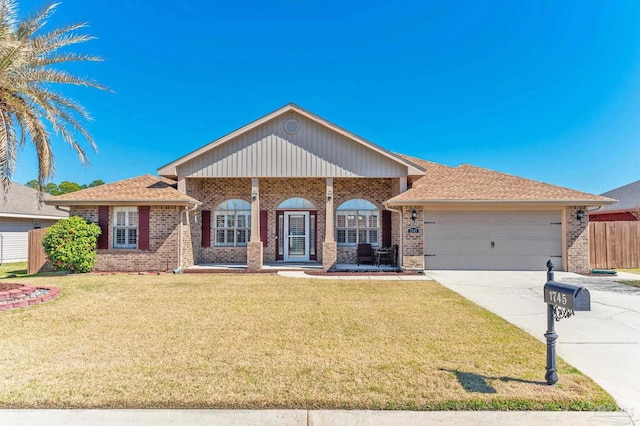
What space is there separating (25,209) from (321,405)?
22838 mm

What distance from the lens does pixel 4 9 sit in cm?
848

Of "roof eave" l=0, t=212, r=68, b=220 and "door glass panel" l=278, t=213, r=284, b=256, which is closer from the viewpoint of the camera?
"door glass panel" l=278, t=213, r=284, b=256

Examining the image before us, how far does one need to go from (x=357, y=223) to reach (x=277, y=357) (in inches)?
444

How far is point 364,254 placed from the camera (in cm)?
1460

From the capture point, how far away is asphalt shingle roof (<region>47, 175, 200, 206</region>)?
12977 millimetres

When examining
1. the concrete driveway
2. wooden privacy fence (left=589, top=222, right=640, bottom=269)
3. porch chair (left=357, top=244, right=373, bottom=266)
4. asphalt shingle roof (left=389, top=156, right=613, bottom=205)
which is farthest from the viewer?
porch chair (left=357, top=244, right=373, bottom=266)

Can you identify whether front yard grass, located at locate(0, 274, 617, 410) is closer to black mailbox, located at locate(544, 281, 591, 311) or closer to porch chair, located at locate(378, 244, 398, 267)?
black mailbox, located at locate(544, 281, 591, 311)

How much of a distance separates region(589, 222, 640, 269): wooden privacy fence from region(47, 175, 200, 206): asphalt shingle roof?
1561 cm

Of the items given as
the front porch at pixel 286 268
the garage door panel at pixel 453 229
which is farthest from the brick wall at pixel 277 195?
the garage door panel at pixel 453 229

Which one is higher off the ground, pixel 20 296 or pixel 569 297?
pixel 569 297

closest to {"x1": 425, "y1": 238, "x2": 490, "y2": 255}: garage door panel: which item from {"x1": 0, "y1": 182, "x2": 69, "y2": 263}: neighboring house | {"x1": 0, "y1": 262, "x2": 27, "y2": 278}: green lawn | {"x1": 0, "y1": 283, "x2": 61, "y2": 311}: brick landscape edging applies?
{"x1": 0, "y1": 283, "x2": 61, "y2": 311}: brick landscape edging

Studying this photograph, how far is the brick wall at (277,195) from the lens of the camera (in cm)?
1545

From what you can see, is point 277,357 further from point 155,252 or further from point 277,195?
point 277,195

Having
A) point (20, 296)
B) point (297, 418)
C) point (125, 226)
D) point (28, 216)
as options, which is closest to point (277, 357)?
point (297, 418)
